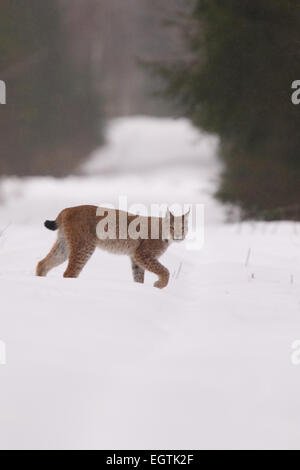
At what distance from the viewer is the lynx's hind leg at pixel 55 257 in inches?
182

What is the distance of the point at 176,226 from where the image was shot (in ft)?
15.3

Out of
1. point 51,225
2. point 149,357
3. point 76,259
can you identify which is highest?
point 51,225

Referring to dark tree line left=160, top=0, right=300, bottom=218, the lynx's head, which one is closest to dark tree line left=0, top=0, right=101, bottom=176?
dark tree line left=160, top=0, right=300, bottom=218

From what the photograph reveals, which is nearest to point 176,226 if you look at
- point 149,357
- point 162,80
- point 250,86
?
point 149,357

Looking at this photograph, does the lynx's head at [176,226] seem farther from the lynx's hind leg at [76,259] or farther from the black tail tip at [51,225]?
the black tail tip at [51,225]

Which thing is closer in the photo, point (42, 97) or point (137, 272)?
point (137, 272)

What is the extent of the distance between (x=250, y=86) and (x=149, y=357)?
7026mm

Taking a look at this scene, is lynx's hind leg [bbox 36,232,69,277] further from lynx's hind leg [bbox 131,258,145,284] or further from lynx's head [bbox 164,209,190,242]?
lynx's head [bbox 164,209,190,242]

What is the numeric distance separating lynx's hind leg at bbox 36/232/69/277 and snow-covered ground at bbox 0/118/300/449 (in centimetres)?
14

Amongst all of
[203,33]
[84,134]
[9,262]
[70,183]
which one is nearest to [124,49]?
[84,134]

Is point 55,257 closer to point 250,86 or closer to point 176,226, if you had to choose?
point 176,226

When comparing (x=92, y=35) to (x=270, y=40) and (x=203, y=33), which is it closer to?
(x=203, y=33)

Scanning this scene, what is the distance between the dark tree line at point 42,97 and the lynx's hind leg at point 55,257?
39.8 ft

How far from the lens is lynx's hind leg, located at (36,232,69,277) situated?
4.62 meters
